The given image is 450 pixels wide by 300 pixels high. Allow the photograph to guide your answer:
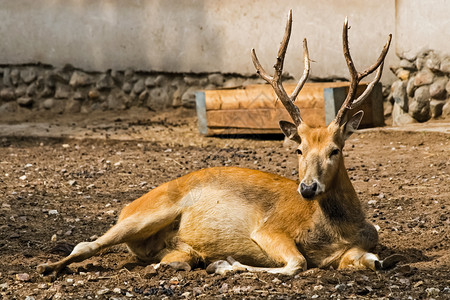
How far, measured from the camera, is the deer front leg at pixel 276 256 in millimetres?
4484

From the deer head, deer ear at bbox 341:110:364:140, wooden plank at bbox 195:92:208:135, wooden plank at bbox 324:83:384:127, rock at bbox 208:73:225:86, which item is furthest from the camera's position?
rock at bbox 208:73:225:86

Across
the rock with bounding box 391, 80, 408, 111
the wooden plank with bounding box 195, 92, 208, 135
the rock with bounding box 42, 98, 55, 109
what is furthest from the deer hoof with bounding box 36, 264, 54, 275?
the rock with bounding box 42, 98, 55, 109

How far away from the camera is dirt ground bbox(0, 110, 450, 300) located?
4270 millimetres

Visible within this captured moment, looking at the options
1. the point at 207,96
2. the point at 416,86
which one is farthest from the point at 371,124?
the point at 207,96

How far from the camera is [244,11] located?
1059 cm

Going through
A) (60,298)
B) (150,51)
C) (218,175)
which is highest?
(150,51)

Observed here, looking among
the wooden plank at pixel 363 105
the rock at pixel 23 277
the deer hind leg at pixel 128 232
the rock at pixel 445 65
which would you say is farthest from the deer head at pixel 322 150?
the rock at pixel 445 65

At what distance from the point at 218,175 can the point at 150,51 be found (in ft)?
Answer: 21.9

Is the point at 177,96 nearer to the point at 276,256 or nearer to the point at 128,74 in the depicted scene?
the point at 128,74

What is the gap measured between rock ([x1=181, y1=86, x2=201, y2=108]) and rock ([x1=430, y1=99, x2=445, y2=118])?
3671 millimetres

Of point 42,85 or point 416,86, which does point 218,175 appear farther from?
point 42,85

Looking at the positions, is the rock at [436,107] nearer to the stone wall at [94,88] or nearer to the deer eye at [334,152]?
the stone wall at [94,88]

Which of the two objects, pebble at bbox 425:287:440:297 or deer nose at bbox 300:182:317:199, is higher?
deer nose at bbox 300:182:317:199

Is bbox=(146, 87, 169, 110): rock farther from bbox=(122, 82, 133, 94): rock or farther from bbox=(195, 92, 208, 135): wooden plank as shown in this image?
bbox=(195, 92, 208, 135): wooden plank
